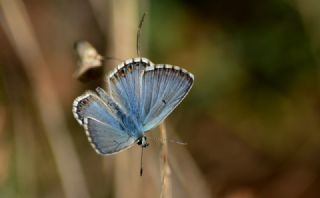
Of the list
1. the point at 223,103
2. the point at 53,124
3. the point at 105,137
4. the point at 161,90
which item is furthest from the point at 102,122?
the point at 223,103

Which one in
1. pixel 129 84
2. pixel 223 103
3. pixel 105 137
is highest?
pixel 129 84

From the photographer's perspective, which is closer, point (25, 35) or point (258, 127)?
point (25, 35)

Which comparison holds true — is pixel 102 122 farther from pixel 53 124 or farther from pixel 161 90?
pixel 53 124

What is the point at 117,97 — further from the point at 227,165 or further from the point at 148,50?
the point at 227,165

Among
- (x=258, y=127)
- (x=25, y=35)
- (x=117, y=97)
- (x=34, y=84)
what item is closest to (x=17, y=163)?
(x=34, y=84)

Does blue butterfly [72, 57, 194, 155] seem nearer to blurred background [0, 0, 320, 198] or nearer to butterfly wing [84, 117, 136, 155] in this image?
butterfly wing [84, 117, 136, 155]

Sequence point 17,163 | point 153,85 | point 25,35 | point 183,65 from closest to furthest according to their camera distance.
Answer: point 153,85 → point 25,35 → point 17,163 → point 183,65

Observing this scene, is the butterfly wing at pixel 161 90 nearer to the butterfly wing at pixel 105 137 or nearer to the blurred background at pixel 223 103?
the butterfly wing at pixel 105 137
